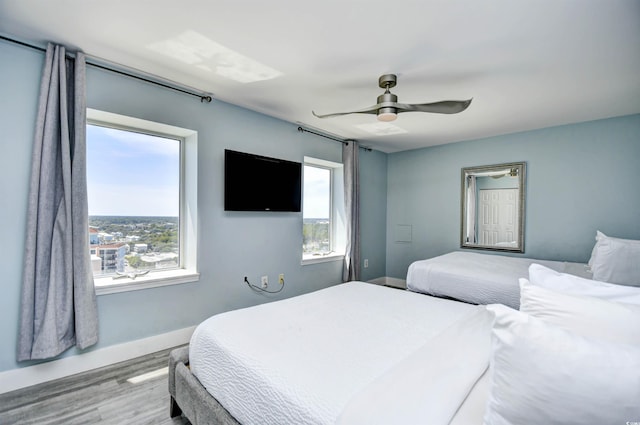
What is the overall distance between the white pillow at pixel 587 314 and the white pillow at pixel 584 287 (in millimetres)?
177

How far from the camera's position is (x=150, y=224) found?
2789 millimetres

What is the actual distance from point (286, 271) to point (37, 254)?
2282mm

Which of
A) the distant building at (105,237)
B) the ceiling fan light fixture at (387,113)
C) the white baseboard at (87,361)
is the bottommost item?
the white baseboard at (87,361)

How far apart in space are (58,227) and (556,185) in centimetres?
513

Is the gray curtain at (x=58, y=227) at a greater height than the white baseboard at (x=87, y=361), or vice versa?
the gray curtain at (x=58, y=227)

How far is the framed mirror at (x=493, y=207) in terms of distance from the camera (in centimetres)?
394

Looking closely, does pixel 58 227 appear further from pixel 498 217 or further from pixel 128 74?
pixel 498 217

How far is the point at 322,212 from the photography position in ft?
14.7

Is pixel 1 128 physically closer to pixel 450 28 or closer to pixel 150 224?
pixel 150 224

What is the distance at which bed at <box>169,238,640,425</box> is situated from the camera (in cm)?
71

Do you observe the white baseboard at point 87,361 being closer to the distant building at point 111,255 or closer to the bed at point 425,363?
the distant building at point 111,255

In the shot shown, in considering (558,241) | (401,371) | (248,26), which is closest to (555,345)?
(401,371)

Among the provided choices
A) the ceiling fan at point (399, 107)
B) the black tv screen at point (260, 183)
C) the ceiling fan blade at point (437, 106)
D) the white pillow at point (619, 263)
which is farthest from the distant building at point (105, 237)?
the white pillow at point (619, 263)

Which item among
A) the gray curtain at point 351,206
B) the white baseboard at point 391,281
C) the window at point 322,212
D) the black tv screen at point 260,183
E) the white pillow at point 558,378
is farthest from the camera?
the white baseboard at point 391,281
